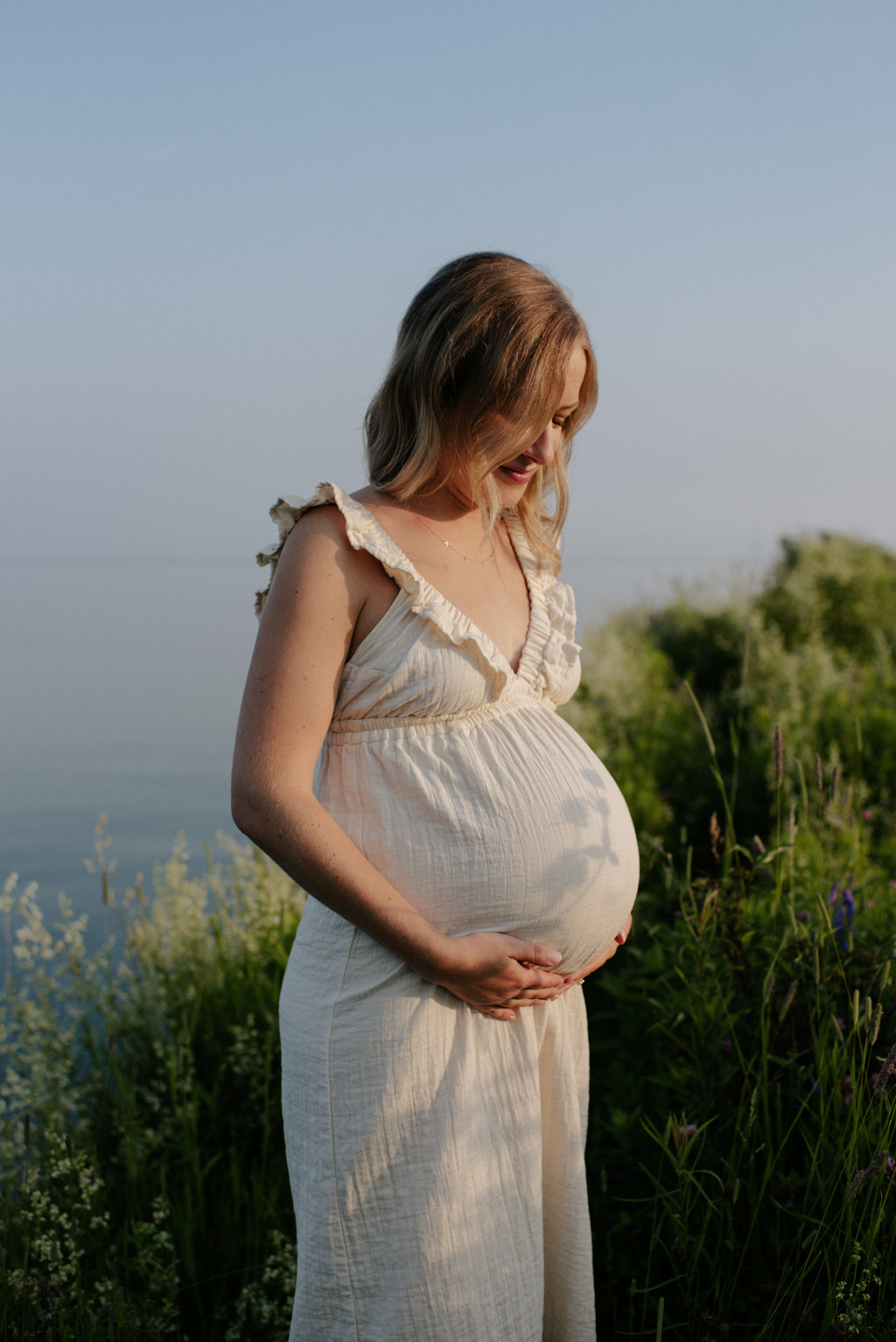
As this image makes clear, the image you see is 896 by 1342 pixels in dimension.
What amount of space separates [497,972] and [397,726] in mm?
436

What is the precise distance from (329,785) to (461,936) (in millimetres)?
345

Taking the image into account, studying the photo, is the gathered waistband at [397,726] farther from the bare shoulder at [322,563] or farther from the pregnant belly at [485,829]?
the bare shoulder at [322,563]

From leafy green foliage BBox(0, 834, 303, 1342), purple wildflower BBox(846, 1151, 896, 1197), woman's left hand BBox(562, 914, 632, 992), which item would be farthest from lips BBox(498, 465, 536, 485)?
leafy green foliage BBox(0, 834, 303, 1342)

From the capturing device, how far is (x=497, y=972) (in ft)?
4.95

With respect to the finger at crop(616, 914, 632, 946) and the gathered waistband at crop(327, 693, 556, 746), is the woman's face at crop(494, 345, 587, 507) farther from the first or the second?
the finger at crop(616, 914, 632, 946)

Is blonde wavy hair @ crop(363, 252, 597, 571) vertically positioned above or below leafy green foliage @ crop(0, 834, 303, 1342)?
above

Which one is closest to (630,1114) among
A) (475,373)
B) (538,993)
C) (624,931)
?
(624,931)

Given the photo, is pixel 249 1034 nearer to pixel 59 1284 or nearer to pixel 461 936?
pixel 59 1284

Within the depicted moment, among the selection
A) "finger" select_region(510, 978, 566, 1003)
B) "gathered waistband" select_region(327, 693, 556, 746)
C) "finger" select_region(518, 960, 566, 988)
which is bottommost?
"finger" select_region(510, 978, 566, 1003)

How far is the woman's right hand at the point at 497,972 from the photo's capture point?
149 cm

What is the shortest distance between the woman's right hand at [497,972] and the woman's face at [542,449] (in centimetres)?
84

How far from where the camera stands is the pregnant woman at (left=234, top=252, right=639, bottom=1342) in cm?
149

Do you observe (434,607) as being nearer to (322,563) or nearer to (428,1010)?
(322,563)

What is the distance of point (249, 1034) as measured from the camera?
9.26 feet
